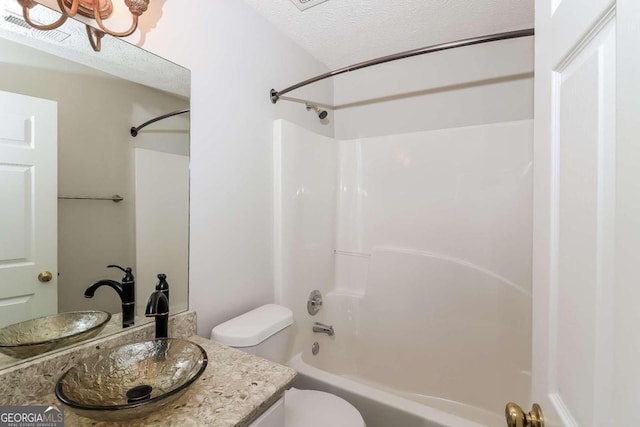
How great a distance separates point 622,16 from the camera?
0.35 m

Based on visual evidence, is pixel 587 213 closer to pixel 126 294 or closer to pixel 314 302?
pixel 126 294

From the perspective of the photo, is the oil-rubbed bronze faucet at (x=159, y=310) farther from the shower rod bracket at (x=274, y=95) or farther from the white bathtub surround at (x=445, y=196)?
the white bathtub surround at (x=445, y=196)

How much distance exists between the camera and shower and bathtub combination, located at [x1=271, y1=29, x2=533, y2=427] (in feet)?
5.37

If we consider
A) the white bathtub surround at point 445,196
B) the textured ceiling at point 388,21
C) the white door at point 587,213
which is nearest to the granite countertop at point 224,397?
the white door at point 587,213

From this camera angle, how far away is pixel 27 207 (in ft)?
2.63

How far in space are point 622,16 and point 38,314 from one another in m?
1.44

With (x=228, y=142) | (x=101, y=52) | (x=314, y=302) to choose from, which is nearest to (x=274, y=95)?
(x=228, y=142)

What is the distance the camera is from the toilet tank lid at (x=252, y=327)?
45.1 inches

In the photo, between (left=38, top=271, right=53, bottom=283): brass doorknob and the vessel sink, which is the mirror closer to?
(left=38, top=271, right=53, bottom=283): brass doorknob

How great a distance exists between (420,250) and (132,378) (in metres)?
1.67

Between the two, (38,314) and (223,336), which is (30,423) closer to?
(38,314)

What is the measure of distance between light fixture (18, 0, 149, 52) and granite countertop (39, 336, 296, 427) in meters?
1.09

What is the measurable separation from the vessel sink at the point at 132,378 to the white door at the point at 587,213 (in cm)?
82

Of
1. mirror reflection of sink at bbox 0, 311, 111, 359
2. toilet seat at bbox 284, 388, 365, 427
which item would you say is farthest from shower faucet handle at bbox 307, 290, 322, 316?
mirror reflection of sink at bbox 0, 311, 111, 359
